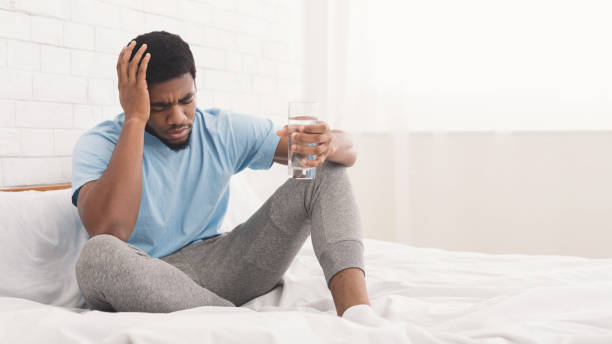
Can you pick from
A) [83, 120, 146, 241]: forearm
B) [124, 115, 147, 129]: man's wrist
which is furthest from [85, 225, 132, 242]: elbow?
[124, 115, 147, 129]: man's wrist

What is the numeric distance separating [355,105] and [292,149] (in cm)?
186

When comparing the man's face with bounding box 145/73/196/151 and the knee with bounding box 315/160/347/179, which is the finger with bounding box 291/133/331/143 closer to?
the knee with bounding box 315/160/347/179

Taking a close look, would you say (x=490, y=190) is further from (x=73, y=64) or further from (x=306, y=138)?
(x=73, y=64)

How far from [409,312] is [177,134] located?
2.41 feet

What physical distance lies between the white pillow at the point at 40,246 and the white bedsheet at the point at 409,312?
6.3 inches

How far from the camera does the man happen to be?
1109mm

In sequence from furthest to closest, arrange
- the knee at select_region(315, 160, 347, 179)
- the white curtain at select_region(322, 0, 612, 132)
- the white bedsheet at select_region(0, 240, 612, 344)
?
the white curtain at select_region(322, 0, 612, 132) < the knee at select_region(315, 160, 347, 179) < the white bedsheet at select_region(0, 240, 612, 344)

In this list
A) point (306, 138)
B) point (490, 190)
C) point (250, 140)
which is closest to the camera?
point (306, 138)

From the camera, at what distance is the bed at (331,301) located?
0.84 meters

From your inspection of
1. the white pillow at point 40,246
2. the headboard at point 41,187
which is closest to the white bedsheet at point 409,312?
the white pillow at point 40,246

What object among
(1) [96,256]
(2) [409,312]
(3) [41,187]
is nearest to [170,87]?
(1) [96,256]

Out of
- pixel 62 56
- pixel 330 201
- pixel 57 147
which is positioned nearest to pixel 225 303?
pixel 330 201

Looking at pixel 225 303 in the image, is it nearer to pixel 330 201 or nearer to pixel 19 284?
pixel 330 201

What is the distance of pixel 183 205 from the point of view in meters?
1.48
